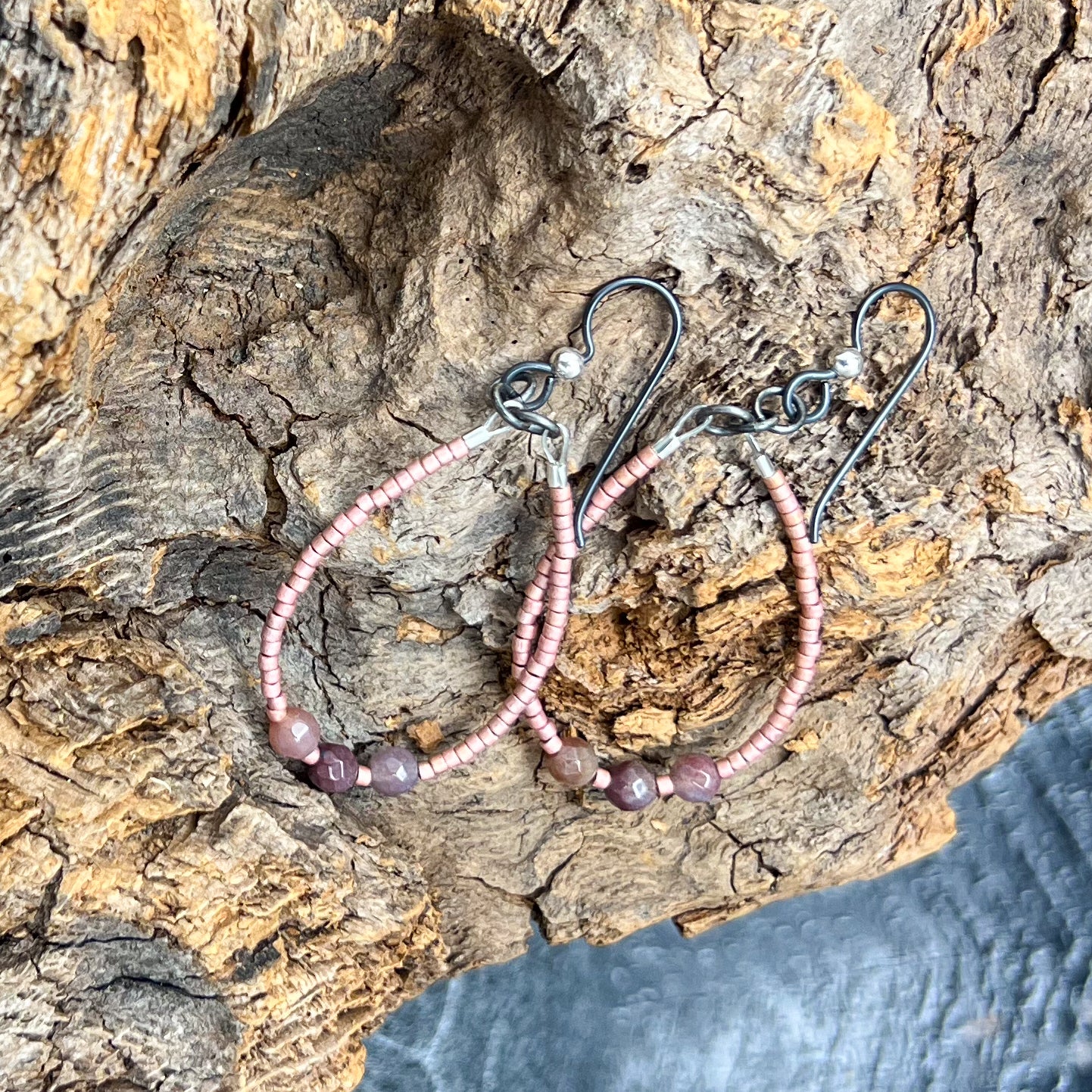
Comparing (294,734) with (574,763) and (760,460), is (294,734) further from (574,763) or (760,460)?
(760,460)

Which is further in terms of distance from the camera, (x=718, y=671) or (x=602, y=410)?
(x=718, y=671)

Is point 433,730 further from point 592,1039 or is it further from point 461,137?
point 461,137

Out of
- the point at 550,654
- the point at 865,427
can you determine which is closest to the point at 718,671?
the point at 550,654

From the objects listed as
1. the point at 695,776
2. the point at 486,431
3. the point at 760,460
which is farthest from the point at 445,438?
the point at 695,776

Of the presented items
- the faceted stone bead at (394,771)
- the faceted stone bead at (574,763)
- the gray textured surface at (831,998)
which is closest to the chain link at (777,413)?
the faceted stone bead at (574,763)

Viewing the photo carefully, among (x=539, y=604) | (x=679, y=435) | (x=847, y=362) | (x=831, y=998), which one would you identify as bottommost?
(x=831, y=998)

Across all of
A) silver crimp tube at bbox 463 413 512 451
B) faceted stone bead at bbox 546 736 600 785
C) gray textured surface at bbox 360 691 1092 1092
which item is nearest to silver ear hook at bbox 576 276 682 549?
silver crimp tube at bbox 463 413 512 451

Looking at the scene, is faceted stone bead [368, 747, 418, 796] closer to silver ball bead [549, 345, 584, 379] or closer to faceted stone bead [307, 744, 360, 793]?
faceted stone bead [307, 744, 360, 793]
